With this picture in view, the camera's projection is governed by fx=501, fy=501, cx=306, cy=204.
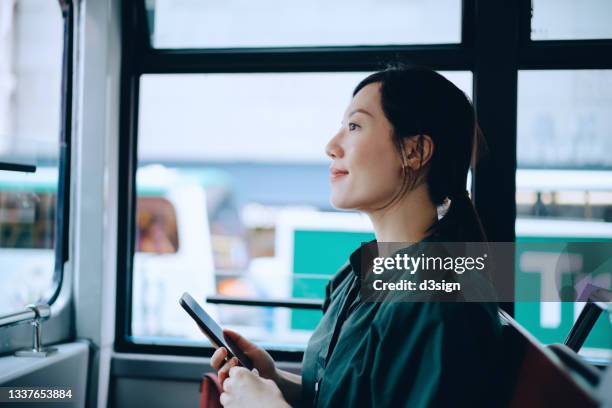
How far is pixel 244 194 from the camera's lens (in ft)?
10.7

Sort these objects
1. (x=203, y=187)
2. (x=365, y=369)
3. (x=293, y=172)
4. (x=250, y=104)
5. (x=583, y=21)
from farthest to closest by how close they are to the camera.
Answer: (x=203, y=187), (x=293, y=172), (x=250, y=104), (x=583, y=21), (x=365, y=369)

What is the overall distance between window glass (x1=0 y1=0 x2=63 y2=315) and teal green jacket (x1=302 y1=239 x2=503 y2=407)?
4.44ft

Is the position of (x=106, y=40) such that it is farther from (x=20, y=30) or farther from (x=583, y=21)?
(x=583, y=21)

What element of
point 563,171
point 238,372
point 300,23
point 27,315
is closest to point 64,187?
point 27,315

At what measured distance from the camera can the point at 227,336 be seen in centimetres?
143

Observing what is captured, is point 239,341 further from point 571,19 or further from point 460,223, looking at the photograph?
point 571,19

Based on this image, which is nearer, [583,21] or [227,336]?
[227,336]

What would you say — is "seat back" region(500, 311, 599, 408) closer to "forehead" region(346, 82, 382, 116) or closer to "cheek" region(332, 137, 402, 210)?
"cheek" region(332, 137, 402, 210)

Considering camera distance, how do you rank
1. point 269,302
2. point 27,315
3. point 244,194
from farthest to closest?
point 244,194
point 269,302
point 27,315

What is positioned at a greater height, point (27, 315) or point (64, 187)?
point (64, 187)

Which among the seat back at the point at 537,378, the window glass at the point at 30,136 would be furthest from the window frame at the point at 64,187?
the seat back at the point at 537,378

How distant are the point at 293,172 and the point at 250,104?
808mm

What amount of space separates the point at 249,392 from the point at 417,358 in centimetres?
38

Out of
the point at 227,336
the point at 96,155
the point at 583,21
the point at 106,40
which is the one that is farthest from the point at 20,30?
the point at 583,21
